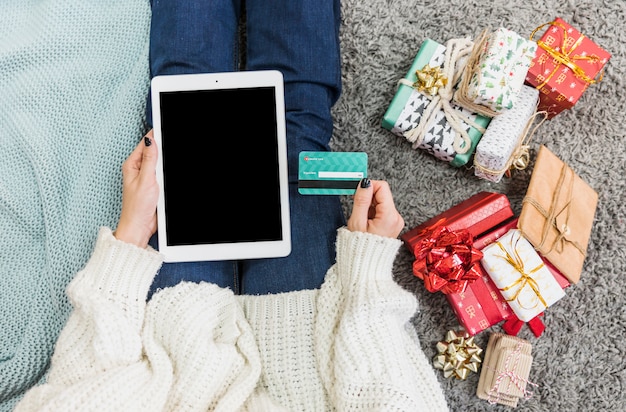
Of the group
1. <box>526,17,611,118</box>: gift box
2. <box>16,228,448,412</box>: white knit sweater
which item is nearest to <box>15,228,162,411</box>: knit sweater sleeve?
<box>16,228,448,412</box>: white knit sweater

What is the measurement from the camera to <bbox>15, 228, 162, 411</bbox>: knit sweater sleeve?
1.84 feet

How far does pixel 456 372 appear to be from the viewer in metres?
0.87

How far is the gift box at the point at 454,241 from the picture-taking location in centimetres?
78

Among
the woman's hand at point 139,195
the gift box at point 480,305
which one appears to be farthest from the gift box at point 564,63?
the woman's hand at point 139,195

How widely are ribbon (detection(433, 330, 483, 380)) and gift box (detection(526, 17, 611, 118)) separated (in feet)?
1.47

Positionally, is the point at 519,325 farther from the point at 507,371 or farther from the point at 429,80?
the point at 429,80

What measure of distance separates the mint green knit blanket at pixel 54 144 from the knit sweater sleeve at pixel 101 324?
10 cm

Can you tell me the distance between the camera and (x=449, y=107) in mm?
837

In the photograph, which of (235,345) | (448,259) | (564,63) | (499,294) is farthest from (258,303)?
(564,63)

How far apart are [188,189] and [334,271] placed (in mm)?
239

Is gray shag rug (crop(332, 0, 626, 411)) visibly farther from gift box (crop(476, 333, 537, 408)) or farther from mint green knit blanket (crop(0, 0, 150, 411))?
mint green knit blanket (crop(0, 0, 150, 411))

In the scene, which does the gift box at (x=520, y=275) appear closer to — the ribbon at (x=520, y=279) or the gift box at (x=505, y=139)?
the ribbon at (x=520, y=279)

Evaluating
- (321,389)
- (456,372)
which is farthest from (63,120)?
(456,372)

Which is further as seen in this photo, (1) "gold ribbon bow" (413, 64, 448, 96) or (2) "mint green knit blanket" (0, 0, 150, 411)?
(1) "gold ribbon bow" (413, 64, 448, 96)
